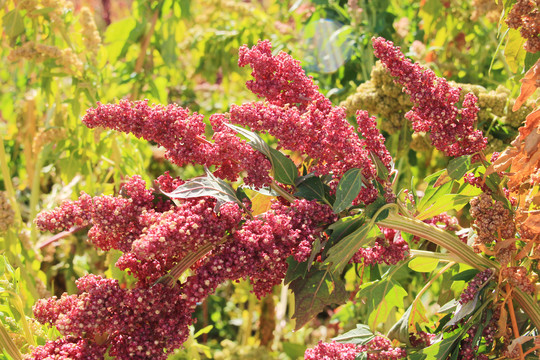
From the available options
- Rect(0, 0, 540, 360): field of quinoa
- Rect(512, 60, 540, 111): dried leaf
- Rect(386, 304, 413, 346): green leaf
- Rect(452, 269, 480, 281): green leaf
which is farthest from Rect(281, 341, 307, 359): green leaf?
Rect(512, 60, 540, 111): dried leaf

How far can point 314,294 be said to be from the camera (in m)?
0.69

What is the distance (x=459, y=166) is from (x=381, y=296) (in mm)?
260

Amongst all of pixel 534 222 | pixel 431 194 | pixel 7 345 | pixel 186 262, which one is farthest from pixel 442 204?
pixel 7 345

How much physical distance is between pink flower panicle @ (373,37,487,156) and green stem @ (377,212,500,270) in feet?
0.35

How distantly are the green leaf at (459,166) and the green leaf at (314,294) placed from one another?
208 millimetres

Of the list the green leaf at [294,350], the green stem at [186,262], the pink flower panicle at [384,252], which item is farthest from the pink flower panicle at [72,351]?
the green leaf at [294,350]

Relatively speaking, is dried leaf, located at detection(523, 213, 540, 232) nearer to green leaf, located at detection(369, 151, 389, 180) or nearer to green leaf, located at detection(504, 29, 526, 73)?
green leaf, located at detection(369, 151, 389, 180)

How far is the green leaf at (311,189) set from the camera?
0.71 m

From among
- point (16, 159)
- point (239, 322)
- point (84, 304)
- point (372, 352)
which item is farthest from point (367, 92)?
point (16, 159)

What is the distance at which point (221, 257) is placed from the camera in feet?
2.09

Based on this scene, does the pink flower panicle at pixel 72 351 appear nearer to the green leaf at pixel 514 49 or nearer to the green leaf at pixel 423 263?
the green leaf at pixel 423 263

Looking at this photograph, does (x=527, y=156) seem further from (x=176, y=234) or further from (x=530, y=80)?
(x=176, y=234)

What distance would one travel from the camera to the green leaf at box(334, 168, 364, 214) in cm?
64

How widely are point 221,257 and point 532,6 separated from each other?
50 cm
